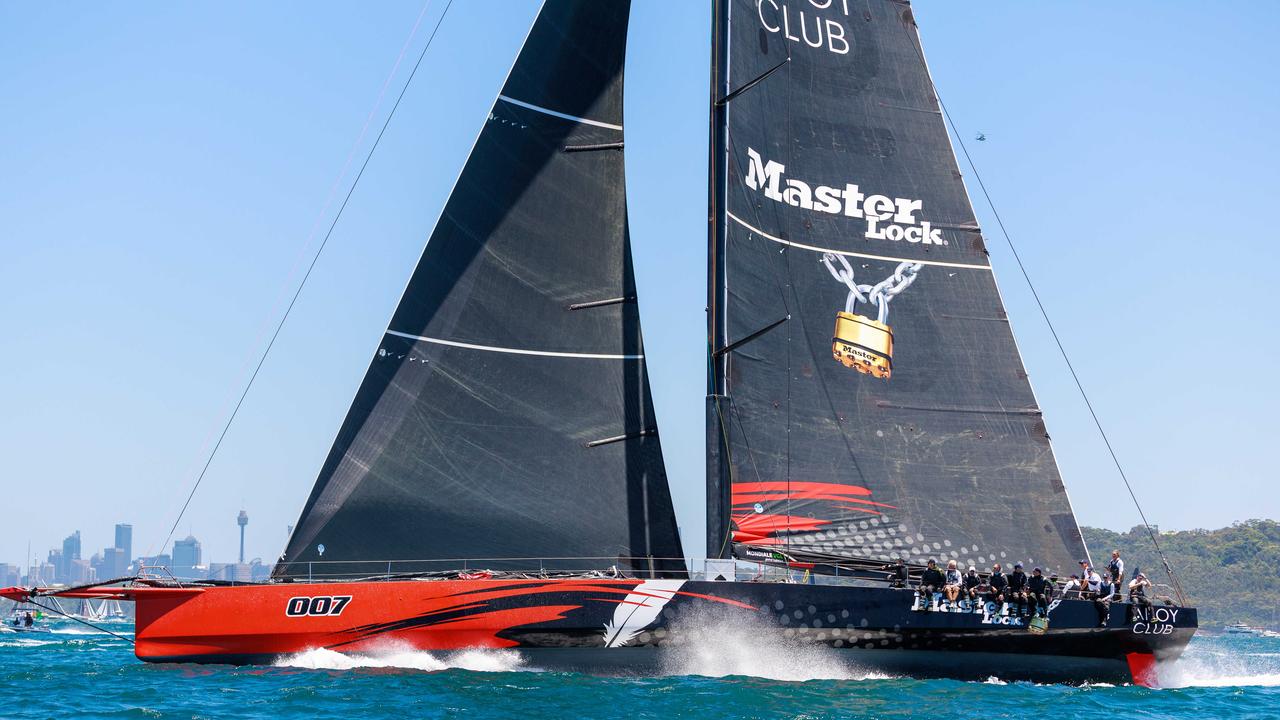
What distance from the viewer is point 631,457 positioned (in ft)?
59.1

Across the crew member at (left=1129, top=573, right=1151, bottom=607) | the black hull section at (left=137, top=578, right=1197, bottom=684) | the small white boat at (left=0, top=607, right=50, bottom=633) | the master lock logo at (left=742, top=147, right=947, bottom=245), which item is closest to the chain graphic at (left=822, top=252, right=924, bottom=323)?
the master lock logo at (left=742, top=147, right=947, bottom=245)

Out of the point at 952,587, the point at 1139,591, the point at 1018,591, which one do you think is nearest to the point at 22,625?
the point at 952,587

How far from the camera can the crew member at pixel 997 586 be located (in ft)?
55.8

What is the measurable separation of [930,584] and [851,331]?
3706 mm

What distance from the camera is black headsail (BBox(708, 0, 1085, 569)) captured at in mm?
18078

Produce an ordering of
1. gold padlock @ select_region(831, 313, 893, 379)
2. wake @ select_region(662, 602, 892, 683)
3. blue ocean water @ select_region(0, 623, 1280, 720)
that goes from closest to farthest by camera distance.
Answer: blue ocean water @ select_region(0, 623, 1280, 720) → wake @ select_region(662, 602, 892, 683) → gold padlock @ select_region(831, 313, 893, 379)

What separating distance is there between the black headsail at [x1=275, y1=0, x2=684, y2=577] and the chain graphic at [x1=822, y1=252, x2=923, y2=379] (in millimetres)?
2774

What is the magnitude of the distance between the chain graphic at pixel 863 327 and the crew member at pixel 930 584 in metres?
2.91

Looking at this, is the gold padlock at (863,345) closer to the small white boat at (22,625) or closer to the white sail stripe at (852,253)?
the white sail stripe at (852,253)

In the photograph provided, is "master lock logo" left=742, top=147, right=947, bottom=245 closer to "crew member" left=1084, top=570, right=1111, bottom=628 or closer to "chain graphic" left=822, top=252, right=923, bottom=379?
"chain graphic" left=822, top=252, right=923, bottom=379

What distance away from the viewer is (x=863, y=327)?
1883 cm

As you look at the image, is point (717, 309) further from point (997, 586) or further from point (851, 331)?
point (997, 586)

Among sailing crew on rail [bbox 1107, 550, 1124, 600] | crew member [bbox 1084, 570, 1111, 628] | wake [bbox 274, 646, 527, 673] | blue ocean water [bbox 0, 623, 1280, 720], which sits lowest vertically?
blue ocean water [bbox 0, 623, 1280, 720]

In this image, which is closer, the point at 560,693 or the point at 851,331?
the point at 560,693
